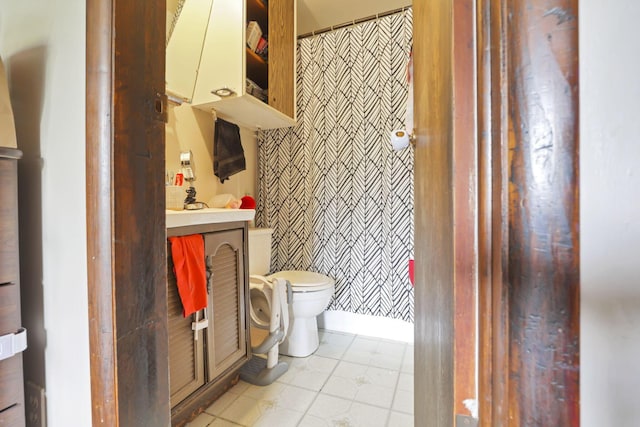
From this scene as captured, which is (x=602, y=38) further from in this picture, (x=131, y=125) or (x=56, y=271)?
(x=56, y=271)

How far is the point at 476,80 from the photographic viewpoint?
0.86ft

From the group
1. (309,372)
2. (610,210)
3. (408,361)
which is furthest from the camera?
(408,361)

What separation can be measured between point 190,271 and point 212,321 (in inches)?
11.8

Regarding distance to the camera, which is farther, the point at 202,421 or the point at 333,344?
the point at 333,344

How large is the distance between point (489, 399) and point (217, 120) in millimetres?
1937

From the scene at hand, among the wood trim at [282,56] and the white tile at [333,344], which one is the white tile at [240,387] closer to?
the white tile at [333,344]

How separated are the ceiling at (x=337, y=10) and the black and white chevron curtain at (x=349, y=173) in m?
0.16

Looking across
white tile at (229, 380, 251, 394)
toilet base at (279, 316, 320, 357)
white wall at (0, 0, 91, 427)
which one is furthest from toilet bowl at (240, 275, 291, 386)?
white wall at (0, 0, 91, 427)

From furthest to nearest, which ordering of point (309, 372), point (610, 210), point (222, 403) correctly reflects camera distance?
point (309, 372) → point (222, 403) → point (610, 210)

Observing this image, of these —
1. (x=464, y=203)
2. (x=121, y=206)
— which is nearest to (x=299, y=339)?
(x=121, y=206)

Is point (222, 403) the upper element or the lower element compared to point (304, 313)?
lower

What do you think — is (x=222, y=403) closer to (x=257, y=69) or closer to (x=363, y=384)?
(x=363, y=384)

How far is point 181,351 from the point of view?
108 centimetres

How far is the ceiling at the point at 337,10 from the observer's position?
1.96 metres
